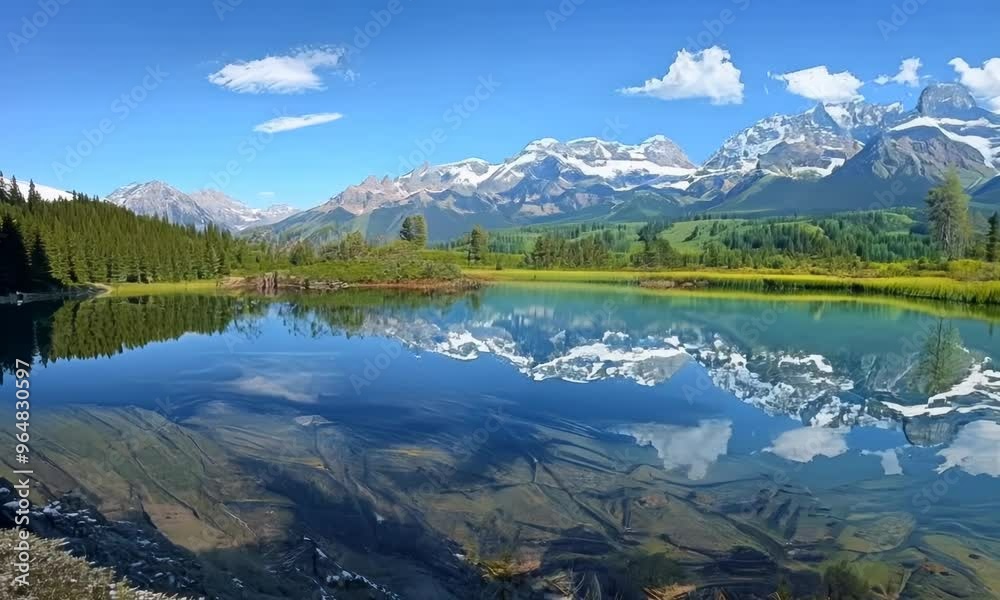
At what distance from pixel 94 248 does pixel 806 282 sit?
89217 mm

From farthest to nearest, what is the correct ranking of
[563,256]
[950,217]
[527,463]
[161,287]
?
[563,256], [950,217], [161,287], [527,463]

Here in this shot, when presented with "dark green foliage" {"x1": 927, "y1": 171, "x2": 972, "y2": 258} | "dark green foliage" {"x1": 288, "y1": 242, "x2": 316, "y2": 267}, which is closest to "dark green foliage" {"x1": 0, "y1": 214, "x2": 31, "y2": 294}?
"dark green foliage" {"x1": 288, "y1": 242, "x2": 316, "y2": 267}

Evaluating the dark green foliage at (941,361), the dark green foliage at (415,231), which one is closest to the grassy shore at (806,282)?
the dark green foliage at (415,231)

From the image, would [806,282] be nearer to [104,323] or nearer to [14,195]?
[104,323]

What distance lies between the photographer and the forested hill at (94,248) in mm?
61156

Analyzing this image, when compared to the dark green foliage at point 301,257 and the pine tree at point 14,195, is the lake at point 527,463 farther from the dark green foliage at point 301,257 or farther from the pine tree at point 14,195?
the pine tree at point 14,195

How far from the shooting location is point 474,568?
32.6 ft

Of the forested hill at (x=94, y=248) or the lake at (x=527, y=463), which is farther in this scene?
the forested hill at (x=94, y=248)

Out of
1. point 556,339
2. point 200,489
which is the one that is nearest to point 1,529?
point 200,489

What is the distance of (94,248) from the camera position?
75750 millimetres

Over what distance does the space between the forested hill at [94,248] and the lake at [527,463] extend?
34703 millimetres

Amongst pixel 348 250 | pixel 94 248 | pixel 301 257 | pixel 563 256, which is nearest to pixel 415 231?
pixel 348 250

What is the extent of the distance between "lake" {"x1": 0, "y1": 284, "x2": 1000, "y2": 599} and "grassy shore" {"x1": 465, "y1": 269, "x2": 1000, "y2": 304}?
129 ft

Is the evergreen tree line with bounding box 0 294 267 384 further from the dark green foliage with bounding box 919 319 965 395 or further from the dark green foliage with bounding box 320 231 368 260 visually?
the dark green foliage with bounding box 320 231 368 260
